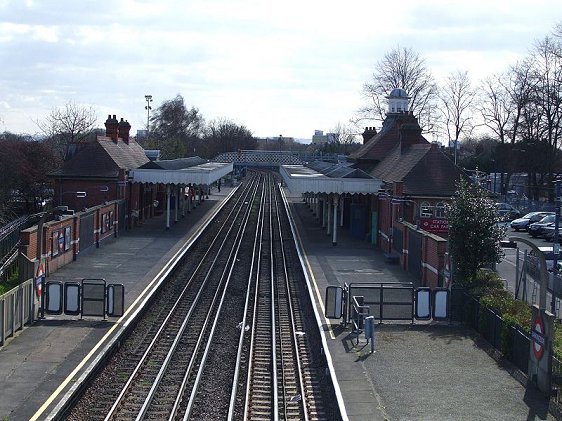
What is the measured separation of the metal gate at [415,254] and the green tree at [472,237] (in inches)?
193

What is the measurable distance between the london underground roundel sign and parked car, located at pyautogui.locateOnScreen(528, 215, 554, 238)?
3224 centimetres

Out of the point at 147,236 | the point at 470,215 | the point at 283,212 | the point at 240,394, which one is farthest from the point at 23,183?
the point at 240,394

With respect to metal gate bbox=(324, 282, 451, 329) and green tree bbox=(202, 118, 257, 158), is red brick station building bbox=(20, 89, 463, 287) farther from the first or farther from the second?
green tree bbox=(202, 118, 257, 158)

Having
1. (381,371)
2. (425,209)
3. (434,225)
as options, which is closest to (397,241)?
(434,225)

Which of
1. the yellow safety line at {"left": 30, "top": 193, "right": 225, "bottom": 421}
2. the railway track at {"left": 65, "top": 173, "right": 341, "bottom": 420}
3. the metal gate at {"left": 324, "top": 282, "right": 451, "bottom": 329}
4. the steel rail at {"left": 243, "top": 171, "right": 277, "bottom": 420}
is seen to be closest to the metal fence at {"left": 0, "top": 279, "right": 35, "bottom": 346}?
the yellow safety line at {"left": 30, "top": 193, "right": 225, "bottom": 421}

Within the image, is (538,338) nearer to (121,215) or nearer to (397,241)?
(397,241)

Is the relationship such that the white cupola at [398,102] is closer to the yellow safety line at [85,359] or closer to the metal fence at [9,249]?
the metal fence at [9,249]

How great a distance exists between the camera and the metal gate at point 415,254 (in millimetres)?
28781

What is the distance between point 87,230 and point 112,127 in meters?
18.9

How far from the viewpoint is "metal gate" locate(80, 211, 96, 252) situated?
33.3 m

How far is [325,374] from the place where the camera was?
675 inches

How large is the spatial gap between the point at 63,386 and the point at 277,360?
5465 mm

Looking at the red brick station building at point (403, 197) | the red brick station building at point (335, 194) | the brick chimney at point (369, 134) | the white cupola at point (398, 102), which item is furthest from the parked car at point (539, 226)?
the brick chimney at point (369, 134)

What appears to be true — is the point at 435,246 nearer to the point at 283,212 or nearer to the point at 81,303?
the point at 81,303
